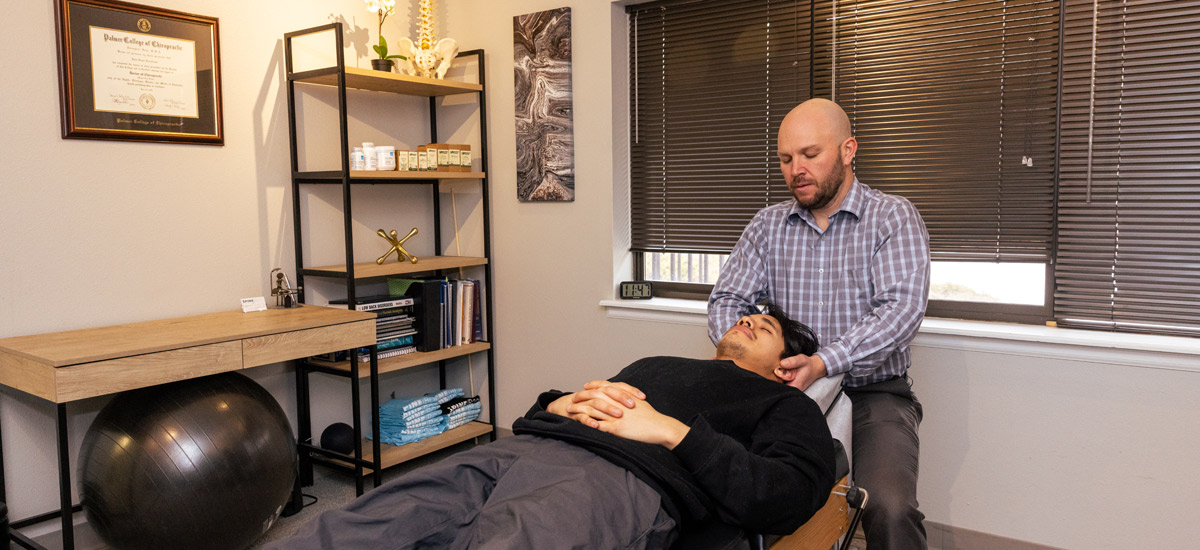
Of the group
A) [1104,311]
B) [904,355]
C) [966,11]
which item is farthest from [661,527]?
[966,11]

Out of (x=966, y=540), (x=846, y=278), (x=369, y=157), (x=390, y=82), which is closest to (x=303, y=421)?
(x=369, y=157)

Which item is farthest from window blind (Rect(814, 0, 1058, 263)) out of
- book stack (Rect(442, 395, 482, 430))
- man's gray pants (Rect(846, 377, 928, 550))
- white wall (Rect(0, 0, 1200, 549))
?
book stack (Rect(442, 395, 482, 430))

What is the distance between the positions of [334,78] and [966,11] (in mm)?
2361

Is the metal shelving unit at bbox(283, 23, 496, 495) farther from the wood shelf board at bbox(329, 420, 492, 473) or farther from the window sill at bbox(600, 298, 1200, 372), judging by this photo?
the window sill at bbox(600, 298, 1200, 372)

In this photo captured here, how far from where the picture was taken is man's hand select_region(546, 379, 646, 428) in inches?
65.8

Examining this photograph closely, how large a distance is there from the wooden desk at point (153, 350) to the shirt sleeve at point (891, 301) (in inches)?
68.3

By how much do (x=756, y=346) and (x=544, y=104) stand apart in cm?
187

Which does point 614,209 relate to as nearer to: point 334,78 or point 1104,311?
point 334,78

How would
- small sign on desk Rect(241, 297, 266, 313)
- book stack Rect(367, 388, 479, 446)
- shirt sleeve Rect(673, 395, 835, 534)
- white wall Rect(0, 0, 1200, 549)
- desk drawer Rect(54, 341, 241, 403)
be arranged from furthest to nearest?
1. book stack Rect(367, 388, 479, 446)
2. small sign on desk Rect(241, 297, 266, 313)
3. white wall Rect(0, 0, 1200, 549)
4. desk drawer Rect(54, 341, 241, 403)
5. shirt sleeve Rect(673, 395, 835, 534)

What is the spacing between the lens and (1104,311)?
101 inches

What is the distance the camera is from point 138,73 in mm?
2781

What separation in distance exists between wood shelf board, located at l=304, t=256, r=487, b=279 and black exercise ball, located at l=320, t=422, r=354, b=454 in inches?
25.3

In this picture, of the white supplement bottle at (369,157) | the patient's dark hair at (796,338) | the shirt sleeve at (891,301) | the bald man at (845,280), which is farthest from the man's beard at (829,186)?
the white supplement bottle at (369,157)

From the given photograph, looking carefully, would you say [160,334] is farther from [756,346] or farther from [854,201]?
[854,201]
